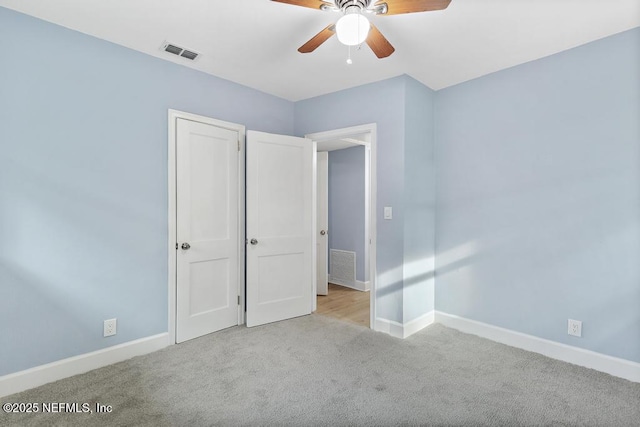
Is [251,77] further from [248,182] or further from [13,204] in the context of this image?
[13,204]

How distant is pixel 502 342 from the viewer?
3.03 m

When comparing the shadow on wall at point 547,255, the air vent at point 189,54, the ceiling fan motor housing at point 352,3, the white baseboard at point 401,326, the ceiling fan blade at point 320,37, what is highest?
the air vent at point 189,54

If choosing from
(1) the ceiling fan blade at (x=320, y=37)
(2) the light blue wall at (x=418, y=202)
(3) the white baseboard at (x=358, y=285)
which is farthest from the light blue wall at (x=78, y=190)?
(3) the white baseboard at (x=358, y=285)

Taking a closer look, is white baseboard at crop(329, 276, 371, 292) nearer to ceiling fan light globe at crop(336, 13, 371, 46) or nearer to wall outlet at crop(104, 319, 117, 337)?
wall outlet at crop(104, 319, 117, 337)

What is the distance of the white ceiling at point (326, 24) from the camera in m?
2.14

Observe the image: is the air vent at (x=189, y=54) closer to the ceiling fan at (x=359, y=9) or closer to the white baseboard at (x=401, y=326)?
the ceiling fan at (x=359, y=9)

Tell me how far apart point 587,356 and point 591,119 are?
6.05ft

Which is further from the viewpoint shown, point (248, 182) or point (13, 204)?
point (248, 182)

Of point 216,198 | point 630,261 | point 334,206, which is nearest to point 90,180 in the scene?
point 216,198

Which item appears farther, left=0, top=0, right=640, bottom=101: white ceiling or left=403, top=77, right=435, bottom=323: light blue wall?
left=403, top=77, right=435, bottom=323: light blue wall

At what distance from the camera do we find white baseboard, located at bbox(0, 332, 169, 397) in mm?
2172

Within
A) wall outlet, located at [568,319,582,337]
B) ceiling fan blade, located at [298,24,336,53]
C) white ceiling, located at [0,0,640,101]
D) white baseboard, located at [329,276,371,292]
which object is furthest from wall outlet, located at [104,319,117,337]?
wall outlet, located at [568,319,582,337]

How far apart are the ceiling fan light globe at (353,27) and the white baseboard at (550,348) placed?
9.26ft

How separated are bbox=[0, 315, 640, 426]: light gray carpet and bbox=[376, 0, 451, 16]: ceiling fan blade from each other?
230 centimetres
